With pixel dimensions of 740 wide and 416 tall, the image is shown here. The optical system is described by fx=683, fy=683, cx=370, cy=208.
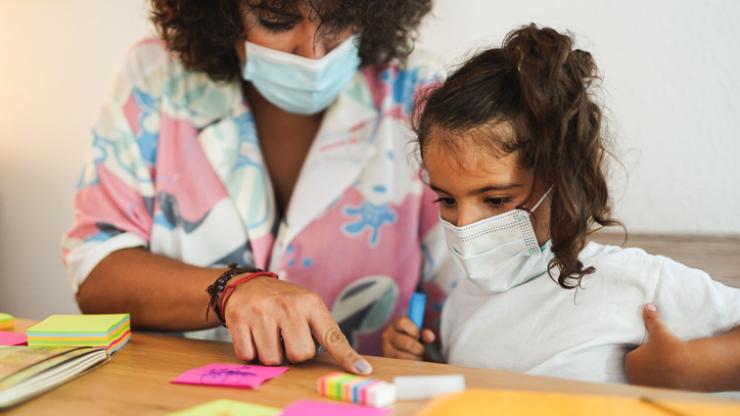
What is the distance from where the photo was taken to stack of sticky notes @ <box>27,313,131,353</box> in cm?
90

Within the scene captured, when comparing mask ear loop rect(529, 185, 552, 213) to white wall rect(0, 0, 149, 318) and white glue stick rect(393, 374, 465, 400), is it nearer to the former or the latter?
white glue stick rect(393, 374, 465, 400)

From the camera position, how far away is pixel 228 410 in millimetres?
654

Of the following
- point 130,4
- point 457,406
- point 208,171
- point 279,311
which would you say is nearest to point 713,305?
point 457,406

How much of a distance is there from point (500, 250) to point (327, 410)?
16.3 inches

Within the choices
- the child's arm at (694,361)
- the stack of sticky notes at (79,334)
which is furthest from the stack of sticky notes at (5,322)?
the child's arm at (694,361)

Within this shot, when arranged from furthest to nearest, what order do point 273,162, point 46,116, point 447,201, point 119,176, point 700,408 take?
point 46,116 < point 273,162 < point 119,176 < point 447,201 < point 700,408

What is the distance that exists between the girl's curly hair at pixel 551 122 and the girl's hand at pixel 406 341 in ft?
0.80

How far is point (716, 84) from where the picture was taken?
3.48ft

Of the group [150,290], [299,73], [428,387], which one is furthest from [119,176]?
[428,387]

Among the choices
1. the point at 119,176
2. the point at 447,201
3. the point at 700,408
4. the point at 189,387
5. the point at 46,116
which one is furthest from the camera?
the point at 46,116

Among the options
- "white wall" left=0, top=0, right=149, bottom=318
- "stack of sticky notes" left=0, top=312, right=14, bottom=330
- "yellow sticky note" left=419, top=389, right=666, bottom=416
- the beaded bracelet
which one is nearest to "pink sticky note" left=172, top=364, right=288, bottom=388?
the beaded bracelet

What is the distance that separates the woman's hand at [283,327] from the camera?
83 centimetres

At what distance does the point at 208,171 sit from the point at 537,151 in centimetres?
64

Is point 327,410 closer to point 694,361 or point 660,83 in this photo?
point 694,361
